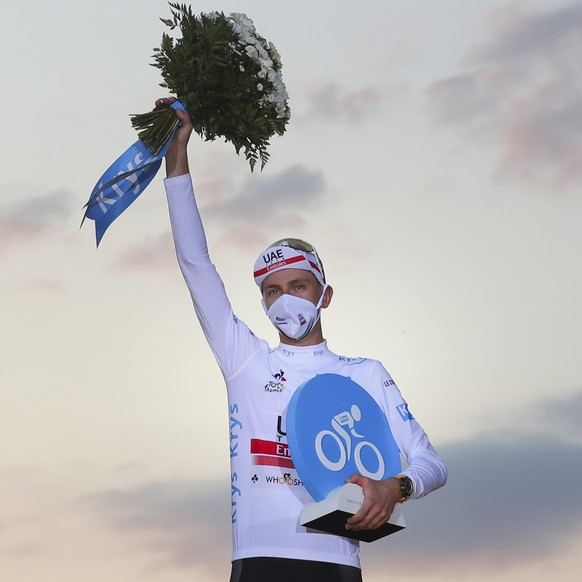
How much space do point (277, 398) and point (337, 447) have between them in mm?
627

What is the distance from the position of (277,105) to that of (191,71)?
747 millimetres

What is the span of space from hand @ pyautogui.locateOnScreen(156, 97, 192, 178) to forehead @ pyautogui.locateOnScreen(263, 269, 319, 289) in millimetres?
1033

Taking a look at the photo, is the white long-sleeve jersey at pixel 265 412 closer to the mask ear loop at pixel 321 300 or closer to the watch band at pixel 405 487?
the watch band at pixel 405 487

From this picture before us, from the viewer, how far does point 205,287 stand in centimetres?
733

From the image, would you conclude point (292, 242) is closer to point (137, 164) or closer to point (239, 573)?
point (137, 164)

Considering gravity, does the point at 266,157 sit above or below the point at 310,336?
above

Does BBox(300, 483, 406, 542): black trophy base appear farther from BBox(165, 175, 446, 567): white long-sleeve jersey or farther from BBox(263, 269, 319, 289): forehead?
BBox(263, 269, 319, 289): forehead

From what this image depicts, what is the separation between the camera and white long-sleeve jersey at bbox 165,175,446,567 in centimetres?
678

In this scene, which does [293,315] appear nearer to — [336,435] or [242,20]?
[336,435]

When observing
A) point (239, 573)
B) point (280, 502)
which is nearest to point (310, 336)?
point (280, 502)

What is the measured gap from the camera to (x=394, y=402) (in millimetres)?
7465

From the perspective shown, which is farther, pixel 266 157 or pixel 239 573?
pixel 266 157

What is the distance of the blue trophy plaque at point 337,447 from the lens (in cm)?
645

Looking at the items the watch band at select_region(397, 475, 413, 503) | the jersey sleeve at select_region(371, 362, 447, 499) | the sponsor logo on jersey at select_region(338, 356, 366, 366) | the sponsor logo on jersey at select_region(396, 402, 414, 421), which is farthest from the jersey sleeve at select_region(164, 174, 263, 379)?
the watch band at select_region(397, 475, 413, 503)
